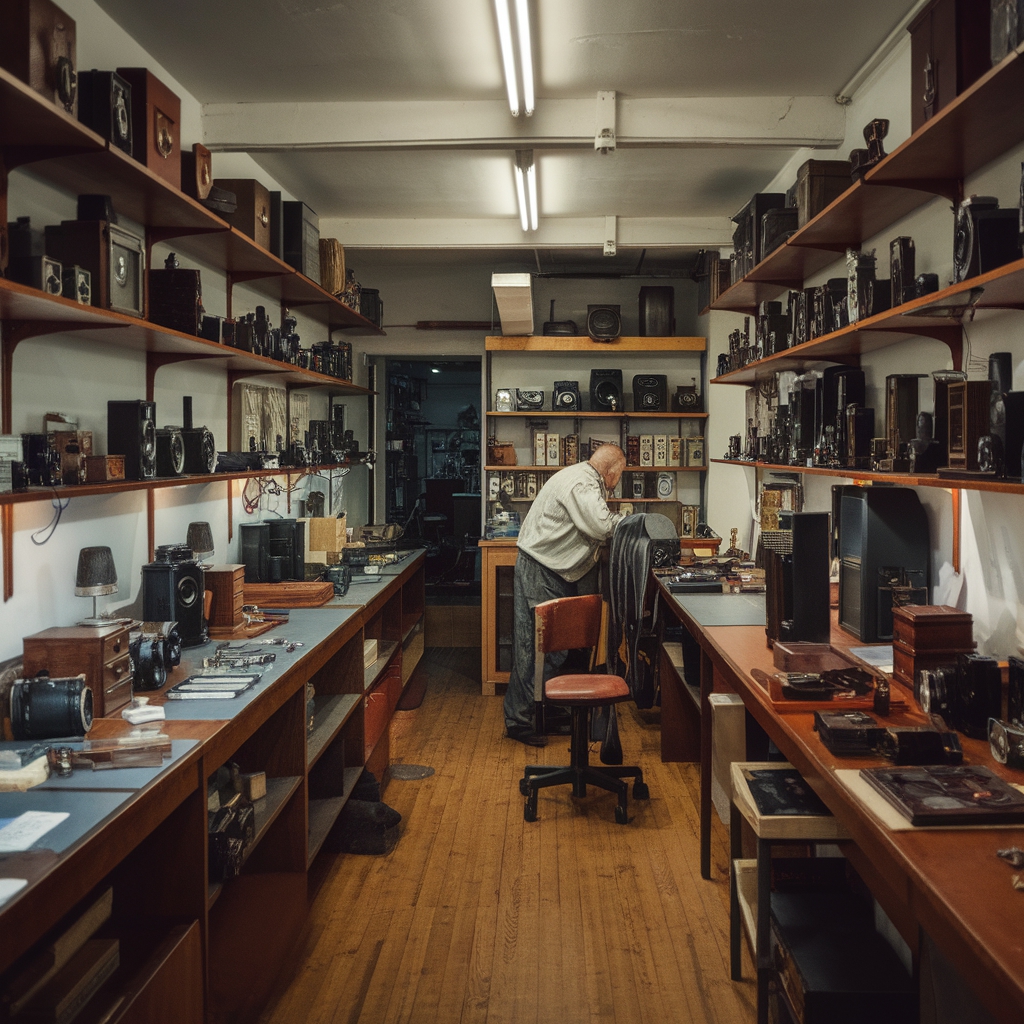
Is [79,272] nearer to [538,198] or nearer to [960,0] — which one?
[960,0]

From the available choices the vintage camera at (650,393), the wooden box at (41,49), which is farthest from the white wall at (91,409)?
the vintage camera at (650,393)

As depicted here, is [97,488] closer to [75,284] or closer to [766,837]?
[75,284]

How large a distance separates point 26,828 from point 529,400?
5860mm

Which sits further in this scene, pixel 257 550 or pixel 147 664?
pixel 257 550

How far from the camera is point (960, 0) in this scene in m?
2.46

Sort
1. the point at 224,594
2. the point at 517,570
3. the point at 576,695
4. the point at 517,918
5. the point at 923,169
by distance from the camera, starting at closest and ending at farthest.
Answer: the point at 923,169, the point at 517,918, the point at 224,594, the point at 576,695, the point at 517,570

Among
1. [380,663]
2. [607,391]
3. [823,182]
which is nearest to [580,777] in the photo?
[380,663]

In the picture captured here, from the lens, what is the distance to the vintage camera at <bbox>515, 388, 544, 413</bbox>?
7.21m

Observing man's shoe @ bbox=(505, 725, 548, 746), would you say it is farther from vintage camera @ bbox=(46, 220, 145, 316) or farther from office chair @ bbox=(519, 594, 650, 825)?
vintage camera @ bbox=(46, 220, 145, 316)

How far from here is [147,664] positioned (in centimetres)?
266

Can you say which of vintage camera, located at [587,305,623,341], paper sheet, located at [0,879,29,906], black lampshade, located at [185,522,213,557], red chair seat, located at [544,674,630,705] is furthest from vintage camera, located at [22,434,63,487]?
vintage camera, located at [587,305,623,341]

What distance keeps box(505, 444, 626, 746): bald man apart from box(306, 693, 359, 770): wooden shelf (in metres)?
1.48

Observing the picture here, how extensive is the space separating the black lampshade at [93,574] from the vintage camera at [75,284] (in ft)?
2.68

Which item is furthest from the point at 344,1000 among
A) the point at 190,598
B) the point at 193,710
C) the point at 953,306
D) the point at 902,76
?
the point at 902,76
